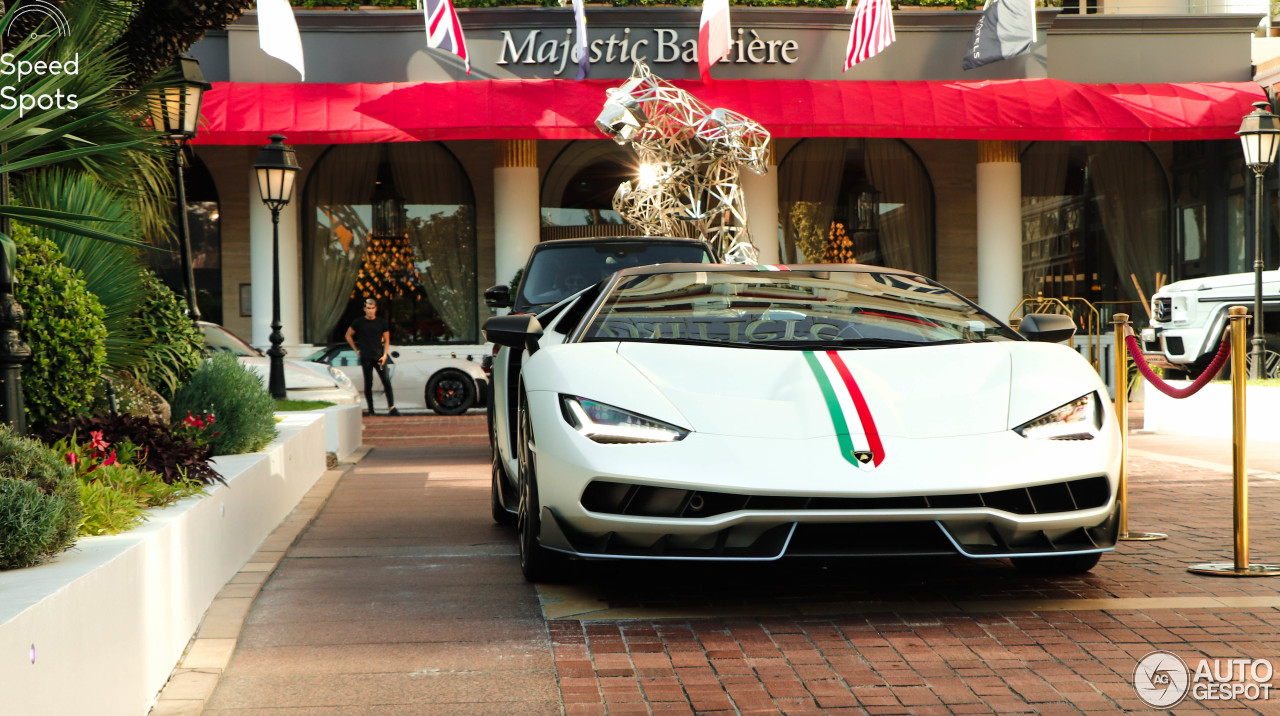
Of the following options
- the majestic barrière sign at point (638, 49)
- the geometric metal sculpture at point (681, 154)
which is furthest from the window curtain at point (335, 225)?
the geometric metal sculpture at point (681, 154)

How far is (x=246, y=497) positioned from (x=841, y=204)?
70.7 feet

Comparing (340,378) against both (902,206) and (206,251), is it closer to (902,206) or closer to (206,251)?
(206,251)

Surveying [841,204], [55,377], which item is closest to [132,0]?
[55,377]

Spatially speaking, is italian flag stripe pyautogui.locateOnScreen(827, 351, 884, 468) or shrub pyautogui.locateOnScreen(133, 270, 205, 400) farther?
shrub pyautogui.locateOnScreen(133, 270, 205, 400)

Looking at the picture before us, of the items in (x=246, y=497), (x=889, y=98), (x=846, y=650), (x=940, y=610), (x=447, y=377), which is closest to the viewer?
(x=846, y=650)

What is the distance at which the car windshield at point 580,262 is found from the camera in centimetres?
1045

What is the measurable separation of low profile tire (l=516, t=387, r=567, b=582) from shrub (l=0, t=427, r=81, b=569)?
1.75 meters

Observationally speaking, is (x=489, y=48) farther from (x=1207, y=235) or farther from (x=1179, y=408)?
(x=1207, y=235)

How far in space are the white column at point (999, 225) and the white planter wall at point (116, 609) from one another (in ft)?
64.8

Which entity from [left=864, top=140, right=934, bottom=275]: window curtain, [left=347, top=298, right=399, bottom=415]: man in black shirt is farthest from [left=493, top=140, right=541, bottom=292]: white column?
[left=864, top=140, right=934, bottom=275]: window curtain

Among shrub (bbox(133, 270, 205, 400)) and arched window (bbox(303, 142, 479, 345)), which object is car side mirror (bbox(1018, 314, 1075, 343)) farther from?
arched window (bbox(303, 142, 479, 345))

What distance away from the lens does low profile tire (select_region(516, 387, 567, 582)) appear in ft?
16.4

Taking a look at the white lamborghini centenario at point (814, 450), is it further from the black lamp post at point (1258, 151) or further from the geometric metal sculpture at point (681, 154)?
the black lamp post at point (1258, 151)

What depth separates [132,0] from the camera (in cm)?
775
